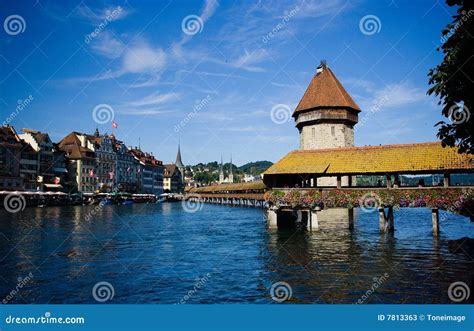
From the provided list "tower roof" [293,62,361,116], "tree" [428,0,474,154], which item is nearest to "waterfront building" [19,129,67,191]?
"tower roof" [293,62,361,116]

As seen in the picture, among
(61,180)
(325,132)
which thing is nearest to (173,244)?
(325,132)

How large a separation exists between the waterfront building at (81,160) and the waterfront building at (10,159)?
51.8 ft

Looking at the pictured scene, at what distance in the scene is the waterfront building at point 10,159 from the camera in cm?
6318

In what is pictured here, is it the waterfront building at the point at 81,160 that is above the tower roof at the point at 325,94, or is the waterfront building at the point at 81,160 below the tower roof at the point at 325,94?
below

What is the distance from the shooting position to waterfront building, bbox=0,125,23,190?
207 ft

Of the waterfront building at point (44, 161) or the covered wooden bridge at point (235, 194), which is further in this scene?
the covered wooden bridge at point (235, 194)

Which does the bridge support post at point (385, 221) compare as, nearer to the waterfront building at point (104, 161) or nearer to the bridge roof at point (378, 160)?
the bridge roof at point (378, 160)

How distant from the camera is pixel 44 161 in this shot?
74.4m

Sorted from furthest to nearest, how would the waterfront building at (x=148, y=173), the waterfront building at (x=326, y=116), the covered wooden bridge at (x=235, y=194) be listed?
the waterfront building at (x=148, y=173), the covered wooden bridge at (x=235, y=194), the waterfront building at (x=326, y=116)

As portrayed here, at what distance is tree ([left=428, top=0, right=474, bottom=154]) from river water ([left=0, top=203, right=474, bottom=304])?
518cm

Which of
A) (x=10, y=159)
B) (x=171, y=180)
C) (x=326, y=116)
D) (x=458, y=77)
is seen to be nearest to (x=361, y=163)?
(x=458, y=77)

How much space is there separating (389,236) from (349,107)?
28.4 m

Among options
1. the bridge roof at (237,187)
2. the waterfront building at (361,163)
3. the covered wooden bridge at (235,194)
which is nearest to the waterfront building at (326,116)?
the covered wooden bridge at (235,194)

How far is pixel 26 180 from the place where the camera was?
67.9 metres
